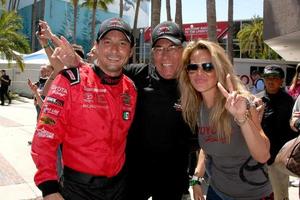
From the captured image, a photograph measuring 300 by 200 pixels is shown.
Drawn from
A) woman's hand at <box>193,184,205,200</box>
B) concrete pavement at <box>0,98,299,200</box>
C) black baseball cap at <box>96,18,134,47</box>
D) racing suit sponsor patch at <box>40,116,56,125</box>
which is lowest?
concrete pavement at <box>0,98,299,200</box>

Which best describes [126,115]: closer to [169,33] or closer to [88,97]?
[88,97]

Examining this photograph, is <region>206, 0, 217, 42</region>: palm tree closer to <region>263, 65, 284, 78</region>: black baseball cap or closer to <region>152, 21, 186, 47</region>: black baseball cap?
<region>263, 65, 284, 78</region>: black baseball cap

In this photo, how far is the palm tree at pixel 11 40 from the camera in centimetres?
2516

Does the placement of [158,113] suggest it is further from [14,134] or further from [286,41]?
[286,41]

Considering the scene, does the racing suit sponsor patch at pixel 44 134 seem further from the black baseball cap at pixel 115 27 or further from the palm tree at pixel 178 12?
the palm tree at pixel 178 12

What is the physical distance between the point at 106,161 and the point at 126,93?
53cm

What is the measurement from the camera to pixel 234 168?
2770mm

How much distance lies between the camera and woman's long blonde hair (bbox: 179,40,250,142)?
275cm

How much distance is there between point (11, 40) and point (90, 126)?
25521 mm

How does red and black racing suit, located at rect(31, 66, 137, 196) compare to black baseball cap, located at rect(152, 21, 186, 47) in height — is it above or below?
below

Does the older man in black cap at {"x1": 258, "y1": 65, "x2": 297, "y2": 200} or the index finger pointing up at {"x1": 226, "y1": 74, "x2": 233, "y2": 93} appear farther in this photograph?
the older man in black cap at {"x1": 258, "y1": 65, "x2": 297, "y2": 200}

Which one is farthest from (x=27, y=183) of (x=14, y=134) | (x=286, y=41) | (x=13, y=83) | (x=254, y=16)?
(x=254, y=16)

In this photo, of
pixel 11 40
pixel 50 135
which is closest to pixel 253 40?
pixel 11 40

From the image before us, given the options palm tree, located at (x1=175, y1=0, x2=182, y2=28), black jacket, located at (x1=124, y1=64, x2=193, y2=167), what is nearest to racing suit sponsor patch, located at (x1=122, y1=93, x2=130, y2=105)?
black jacket, located at (x1=124, y1=64, x2=193, y2=167)
